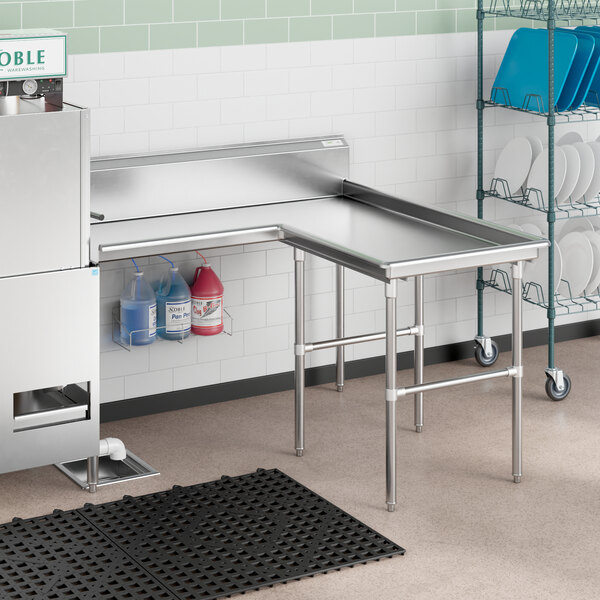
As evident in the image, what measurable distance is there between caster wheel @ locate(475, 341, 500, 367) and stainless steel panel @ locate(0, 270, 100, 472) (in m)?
2.04

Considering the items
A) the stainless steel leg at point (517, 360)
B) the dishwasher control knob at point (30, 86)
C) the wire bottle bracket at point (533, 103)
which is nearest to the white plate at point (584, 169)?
the wire bottle bracket at point (533, 103)

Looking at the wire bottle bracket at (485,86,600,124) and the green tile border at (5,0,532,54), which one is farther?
the wire bottle bracket at (485,86,600,124)

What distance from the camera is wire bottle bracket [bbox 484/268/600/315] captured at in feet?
16.7

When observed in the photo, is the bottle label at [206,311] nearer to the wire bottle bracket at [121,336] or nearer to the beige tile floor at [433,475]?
the wire bottle bracket at [121,336]

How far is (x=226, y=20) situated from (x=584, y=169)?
1.61 meters

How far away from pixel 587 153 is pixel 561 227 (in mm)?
462

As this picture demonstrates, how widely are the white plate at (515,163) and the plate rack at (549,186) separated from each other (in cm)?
3

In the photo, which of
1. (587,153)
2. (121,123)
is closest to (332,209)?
(121,123)

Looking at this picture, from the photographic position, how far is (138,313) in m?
4.48

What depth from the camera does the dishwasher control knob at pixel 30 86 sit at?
142 inches

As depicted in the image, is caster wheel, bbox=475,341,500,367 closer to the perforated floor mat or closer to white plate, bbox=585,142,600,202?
white plate, bbox=585,142,600,202

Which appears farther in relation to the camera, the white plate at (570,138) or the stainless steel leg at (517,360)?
the white plate at (570,138)

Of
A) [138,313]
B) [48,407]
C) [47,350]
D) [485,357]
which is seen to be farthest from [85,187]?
[485,357]

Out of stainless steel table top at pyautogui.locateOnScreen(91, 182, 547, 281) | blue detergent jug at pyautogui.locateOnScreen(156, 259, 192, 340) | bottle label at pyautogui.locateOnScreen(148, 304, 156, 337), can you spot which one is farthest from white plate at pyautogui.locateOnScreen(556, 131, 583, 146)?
bottle label at pyautogui.locateOnScreen(148, 304, 156, 337)
